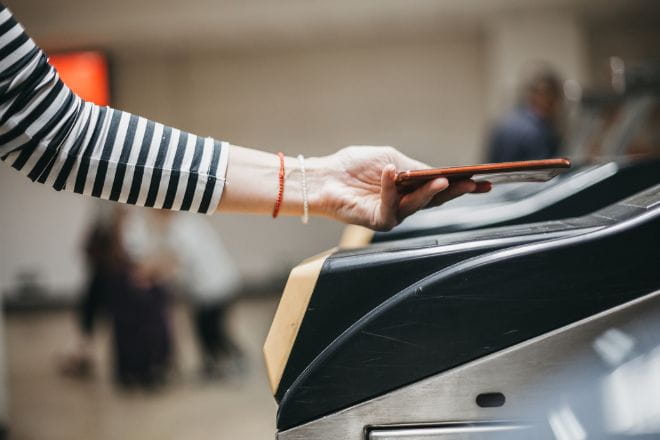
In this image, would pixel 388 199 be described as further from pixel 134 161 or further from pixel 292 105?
pixel 292 105

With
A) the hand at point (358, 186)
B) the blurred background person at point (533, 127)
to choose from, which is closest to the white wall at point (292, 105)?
the blurred background person at point (533, 127)

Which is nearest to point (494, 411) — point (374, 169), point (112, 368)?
point (374, 169)

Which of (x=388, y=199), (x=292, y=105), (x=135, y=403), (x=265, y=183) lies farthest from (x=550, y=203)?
(x=292, y=105)

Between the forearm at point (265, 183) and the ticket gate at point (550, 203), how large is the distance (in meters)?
0.19

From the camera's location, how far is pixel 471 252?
725 mm

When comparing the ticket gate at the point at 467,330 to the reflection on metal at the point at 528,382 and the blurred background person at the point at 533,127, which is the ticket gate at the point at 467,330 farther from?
the blurred background person at the point at 533,127

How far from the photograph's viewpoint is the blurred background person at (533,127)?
3.22 meters

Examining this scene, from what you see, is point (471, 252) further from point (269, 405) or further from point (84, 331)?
point (84, 331)

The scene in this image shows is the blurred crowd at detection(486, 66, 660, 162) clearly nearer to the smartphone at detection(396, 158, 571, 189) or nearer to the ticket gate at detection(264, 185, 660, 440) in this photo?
the smartphone at detection(396, 158, 571, 189)

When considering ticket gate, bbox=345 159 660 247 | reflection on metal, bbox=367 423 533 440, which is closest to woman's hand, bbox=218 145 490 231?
ticket gate, bbox=345 159 660 247

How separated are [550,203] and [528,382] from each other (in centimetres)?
47

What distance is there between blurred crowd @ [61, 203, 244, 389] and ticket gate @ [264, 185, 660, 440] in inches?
151

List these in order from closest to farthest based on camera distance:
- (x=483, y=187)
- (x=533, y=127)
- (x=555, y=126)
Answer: (x=483, y=187) < (x=533, y=127) < (x=555, y=126)

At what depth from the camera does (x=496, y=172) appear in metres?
0.80
